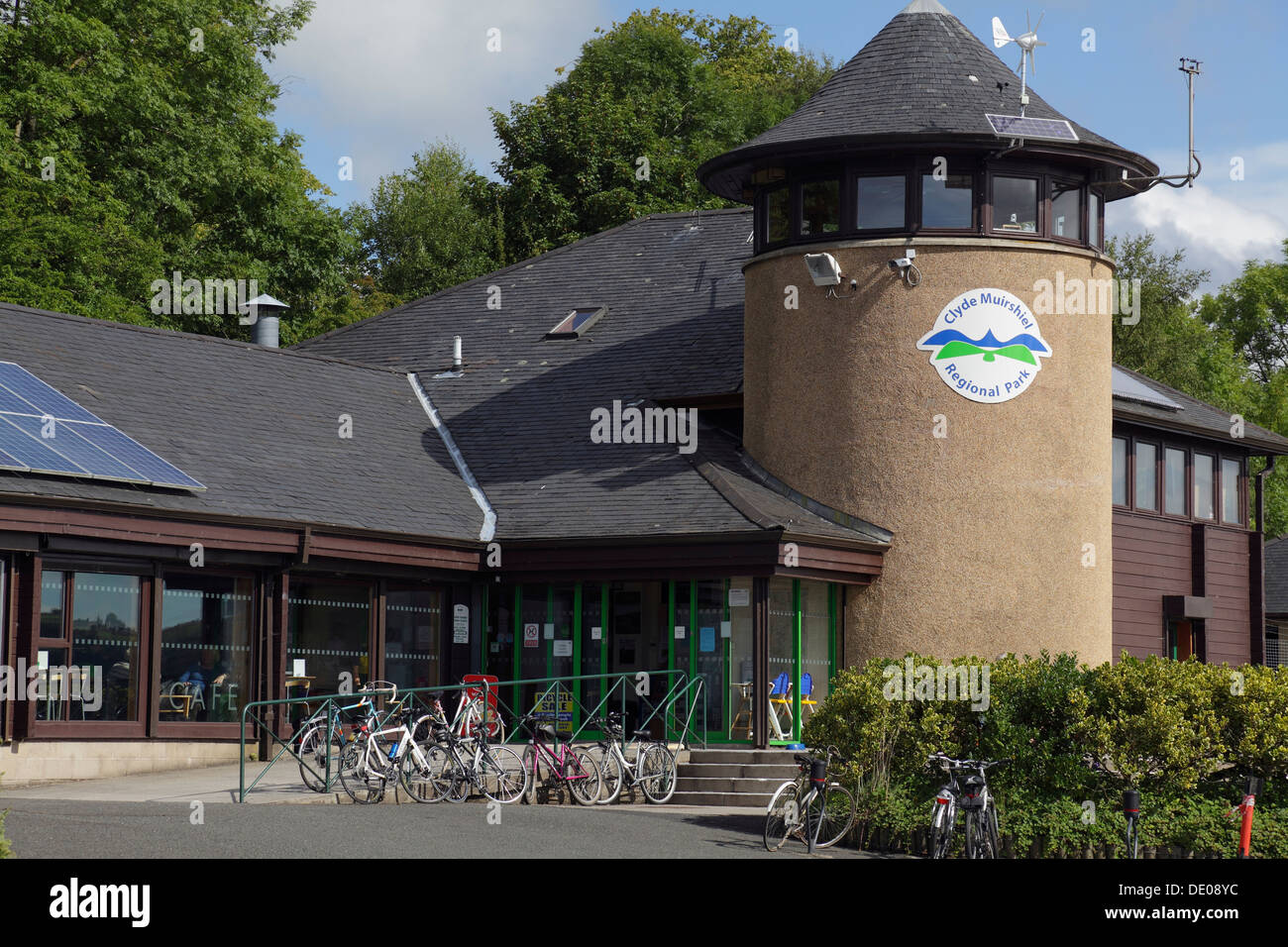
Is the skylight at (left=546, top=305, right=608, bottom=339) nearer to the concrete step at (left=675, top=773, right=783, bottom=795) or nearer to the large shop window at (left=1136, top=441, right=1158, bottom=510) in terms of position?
the large shop window at (left=1136, top=441, right=1158, bottom=510)

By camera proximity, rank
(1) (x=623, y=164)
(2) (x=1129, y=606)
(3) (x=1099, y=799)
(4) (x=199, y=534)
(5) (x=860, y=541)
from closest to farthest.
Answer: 1. (3) (x=1099, y=799)
2. (4) (x=199, y=534)
3. (5) (x=860, y=541)
4. (2) (x=1129, y=606)
5. (1) (x=623, y=164)

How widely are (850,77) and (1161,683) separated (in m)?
11.1

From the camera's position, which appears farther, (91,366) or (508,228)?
(508,228)

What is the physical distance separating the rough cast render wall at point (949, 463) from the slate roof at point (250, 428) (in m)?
5.17

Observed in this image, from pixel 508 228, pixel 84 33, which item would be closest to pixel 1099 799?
pixel 84 33

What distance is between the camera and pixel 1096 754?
1599 cm

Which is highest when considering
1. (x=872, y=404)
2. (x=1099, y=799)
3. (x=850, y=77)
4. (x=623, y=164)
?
(x=623, y=164)

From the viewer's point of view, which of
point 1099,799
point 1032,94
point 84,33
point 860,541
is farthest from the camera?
point 84,33

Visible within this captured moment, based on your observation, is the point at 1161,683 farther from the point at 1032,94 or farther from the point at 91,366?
the point at 91,366

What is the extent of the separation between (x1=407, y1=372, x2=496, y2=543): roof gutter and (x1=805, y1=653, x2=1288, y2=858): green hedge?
8157 millimetres

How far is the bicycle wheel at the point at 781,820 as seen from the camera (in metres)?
15.6

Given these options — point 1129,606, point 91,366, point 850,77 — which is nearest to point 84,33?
point 91,366

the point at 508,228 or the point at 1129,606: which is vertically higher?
the point at 508,228

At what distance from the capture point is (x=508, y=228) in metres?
43.5
